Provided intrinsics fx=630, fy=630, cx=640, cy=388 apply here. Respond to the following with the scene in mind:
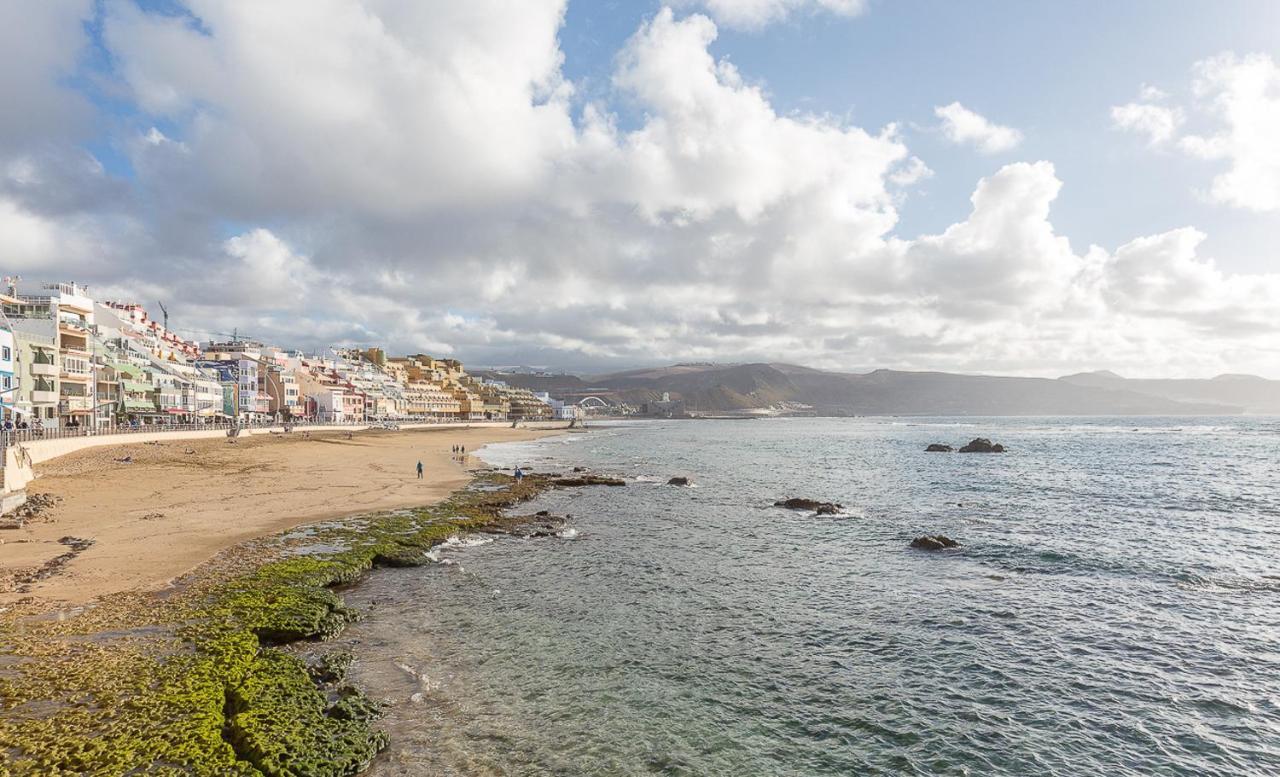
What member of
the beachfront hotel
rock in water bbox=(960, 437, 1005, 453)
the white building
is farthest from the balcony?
rock in water bbox=(960, 437, 1005, 453)

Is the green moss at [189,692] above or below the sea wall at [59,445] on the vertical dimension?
below

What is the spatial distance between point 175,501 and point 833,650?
1578 inches

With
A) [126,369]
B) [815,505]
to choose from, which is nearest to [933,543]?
[815,505]

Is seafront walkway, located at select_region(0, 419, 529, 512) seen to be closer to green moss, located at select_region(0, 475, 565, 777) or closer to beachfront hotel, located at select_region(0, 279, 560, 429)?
beachfront hotel, located at select_region(0, 279, 560, 429)

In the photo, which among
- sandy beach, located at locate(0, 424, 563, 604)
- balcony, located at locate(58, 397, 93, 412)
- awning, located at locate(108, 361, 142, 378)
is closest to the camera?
sandy beach, located at locate(0, 424, 563, 604)

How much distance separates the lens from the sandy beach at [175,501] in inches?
904

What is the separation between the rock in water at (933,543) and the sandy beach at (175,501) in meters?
31.5

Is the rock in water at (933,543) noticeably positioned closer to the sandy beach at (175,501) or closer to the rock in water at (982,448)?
the sandy beach at (175,501)

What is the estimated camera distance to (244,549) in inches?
→ 1086

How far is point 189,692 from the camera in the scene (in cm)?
1355

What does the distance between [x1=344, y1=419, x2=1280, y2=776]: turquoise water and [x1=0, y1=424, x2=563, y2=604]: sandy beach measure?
9123 mm

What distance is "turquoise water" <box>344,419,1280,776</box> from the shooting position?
13.8m

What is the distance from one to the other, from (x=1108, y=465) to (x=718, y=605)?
3167 inches

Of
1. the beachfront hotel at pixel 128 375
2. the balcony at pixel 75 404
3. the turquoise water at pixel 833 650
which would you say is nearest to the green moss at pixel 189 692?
the turquoise water at pixel 833 650
